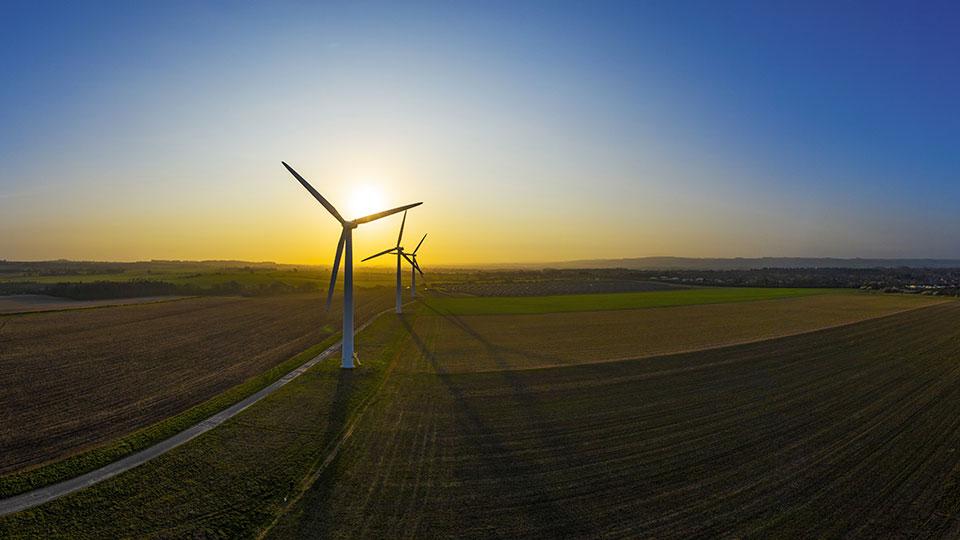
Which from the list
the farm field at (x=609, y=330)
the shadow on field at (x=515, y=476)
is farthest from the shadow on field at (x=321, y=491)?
the farm field at (x=609, y=330)

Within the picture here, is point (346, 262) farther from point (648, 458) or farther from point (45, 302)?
point (45, 302)

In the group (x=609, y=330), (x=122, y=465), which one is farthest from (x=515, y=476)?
(x=609, y=330)

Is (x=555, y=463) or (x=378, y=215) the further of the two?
(x=378, y=215)

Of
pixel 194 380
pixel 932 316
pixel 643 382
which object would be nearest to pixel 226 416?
pixel 194 380

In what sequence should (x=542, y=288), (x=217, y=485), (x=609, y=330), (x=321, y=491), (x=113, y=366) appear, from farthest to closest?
1. (x=542, y=288)
2. (x=609, y=330)
3. (x=113, y=366)
4. (x=217, y=485)
5. (x=321, y=491)

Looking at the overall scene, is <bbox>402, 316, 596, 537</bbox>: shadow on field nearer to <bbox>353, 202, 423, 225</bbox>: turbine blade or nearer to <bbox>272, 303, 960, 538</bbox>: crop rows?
<bbox>272, 303, 960, 538</bbox>: crop rows

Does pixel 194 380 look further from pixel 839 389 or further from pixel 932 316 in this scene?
pixel 932 316
